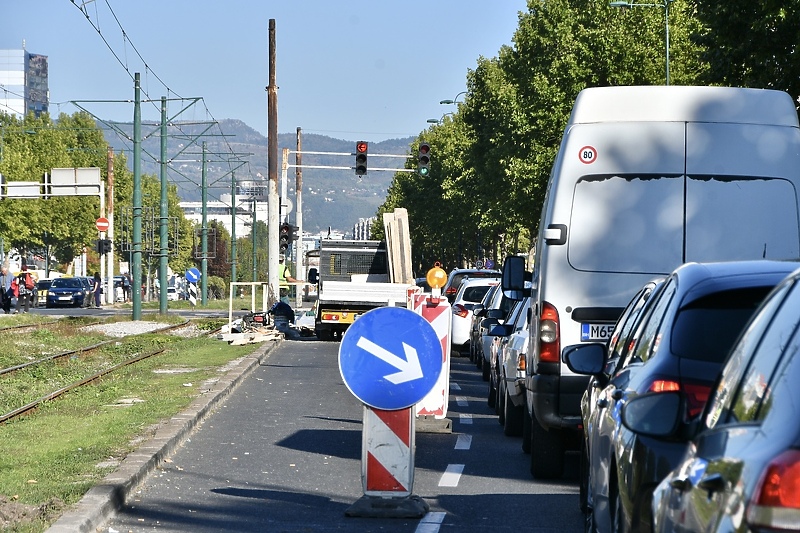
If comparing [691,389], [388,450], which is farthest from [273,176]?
[691,389]

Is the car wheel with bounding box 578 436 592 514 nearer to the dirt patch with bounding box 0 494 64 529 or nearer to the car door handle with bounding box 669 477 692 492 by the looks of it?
Answer: the dirt patch with bounding box 0 494 64 529

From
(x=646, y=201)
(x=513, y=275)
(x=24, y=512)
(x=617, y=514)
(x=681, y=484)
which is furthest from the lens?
(x=513, y=275)

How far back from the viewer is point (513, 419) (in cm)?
1381

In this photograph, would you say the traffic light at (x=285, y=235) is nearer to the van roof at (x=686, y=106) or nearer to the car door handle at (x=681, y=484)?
the van roof at (x=686, y=106)

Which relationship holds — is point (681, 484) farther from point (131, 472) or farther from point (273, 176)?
point (273, 176)

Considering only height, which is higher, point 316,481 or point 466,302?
point 466,302

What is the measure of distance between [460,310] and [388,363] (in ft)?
63.6

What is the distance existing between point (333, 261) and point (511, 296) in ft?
95.7

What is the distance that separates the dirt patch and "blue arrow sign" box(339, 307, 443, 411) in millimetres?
1823

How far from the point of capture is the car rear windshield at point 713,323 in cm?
572

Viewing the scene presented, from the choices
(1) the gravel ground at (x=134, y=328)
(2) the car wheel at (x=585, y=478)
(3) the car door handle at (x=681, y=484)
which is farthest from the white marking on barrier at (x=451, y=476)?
(1) the gravel ground at (x=134, y=328)

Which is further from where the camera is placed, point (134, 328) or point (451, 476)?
point (134, 328)

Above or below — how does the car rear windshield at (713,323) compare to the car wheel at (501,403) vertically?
above

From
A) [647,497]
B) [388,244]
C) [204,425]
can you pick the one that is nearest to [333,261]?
[388,244]
